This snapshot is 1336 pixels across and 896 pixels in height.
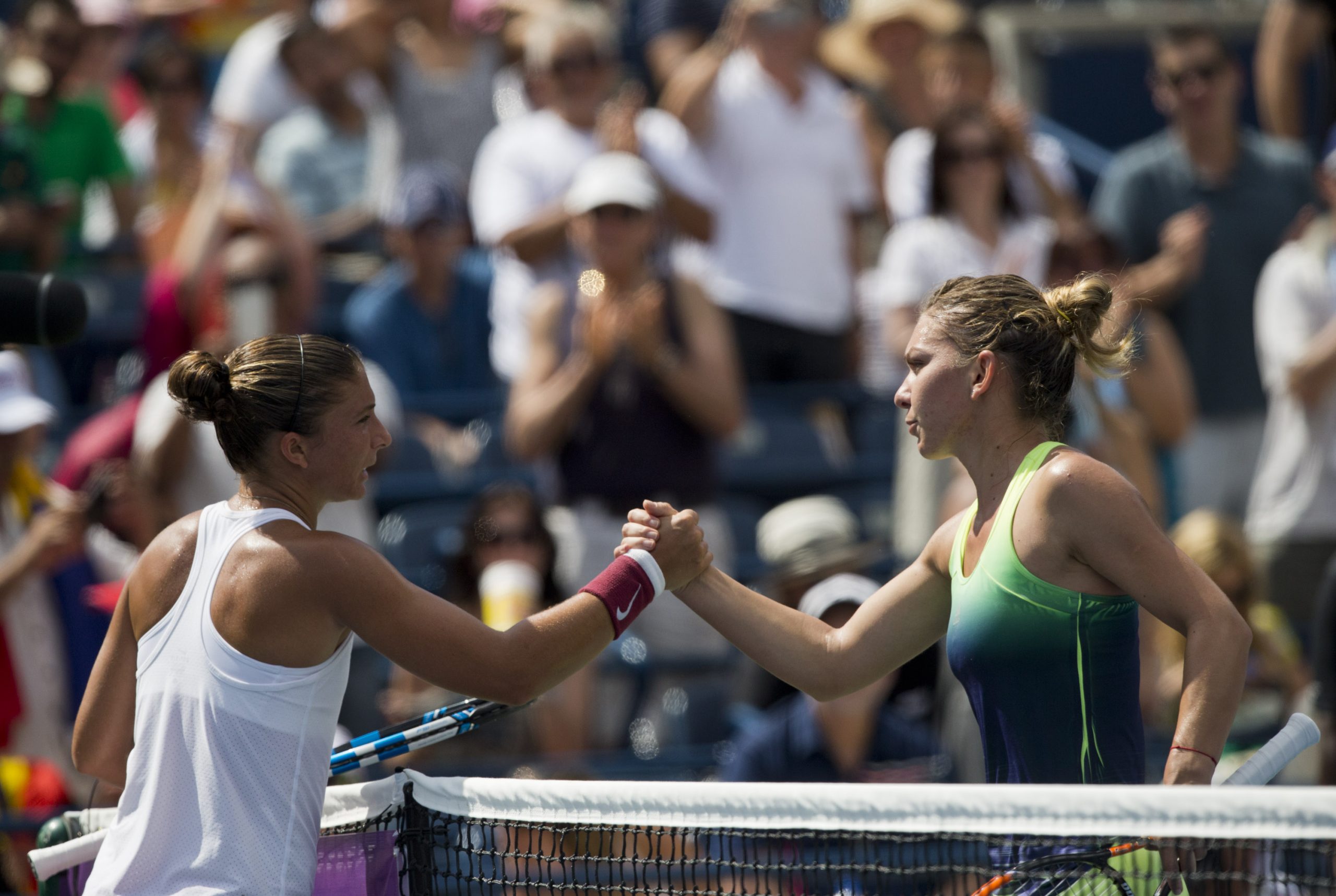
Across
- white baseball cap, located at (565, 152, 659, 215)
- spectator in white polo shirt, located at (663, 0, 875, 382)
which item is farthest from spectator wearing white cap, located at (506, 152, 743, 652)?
spectator in white polo shirt, located at (663, 0, 875, 382)

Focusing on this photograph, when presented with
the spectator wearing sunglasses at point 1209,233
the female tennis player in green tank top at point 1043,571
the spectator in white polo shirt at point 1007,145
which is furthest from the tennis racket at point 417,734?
the spectator wearing sunglasses at point 1209,233

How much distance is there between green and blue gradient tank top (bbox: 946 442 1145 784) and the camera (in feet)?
9.30

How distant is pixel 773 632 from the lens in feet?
11.0

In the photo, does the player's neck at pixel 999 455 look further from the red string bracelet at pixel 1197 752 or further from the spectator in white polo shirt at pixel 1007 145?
the spectator in white polo shirt at pixel 1007 145

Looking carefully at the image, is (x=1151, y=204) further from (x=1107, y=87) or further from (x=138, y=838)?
(x=138, y=838)

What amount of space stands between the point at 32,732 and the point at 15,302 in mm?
2624

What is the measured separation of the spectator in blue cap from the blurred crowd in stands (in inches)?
0.7

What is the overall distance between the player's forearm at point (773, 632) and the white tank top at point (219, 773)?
0.91 meters

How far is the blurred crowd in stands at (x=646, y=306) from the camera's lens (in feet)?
19.0

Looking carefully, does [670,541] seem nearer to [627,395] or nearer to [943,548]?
[943,548]

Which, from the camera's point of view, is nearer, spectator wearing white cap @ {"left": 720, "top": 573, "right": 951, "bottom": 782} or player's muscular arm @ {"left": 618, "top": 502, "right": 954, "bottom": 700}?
player's muscular arm @ {"left": 618, "top": 502, "right": 954, "bottom": 700}

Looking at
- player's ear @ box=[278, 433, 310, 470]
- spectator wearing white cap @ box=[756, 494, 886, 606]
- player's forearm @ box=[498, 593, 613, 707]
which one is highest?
spectator wearing white cap @ box=[756, 494, 886, 606]

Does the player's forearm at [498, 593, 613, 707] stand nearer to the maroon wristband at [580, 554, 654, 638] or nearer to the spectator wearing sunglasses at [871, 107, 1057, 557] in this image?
the maroon wristband at [580, 554, 654, 638]

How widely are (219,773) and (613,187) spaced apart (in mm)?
3929
